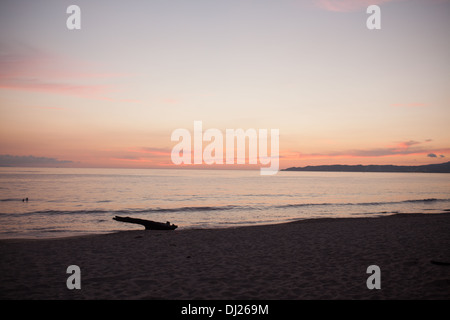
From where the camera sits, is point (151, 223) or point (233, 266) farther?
point (151, 223)

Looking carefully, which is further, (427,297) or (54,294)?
(54,294)

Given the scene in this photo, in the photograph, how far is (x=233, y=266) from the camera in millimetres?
10461

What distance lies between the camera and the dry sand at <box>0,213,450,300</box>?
7859 millimetres

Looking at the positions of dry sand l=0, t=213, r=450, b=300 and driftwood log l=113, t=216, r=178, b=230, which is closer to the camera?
dry sand l=0, t=213, r=450, b=300

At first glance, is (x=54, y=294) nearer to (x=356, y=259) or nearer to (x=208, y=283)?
(x=208, y=283)

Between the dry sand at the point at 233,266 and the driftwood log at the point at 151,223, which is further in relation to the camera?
the driftwood log at the point at 151,223

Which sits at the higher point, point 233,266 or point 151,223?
point 233,266

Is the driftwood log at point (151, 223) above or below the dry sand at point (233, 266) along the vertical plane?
below

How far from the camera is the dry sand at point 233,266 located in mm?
7859

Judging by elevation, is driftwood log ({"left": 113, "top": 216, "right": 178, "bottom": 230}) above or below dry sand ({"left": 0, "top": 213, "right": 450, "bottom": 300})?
below
